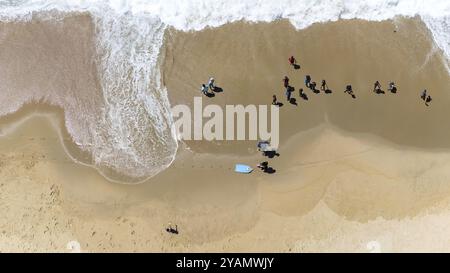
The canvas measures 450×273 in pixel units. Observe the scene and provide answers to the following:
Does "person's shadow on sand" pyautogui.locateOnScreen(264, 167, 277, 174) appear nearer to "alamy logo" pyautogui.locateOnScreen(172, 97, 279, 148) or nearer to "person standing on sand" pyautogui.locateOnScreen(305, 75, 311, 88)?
"alamy logo" pyautogui.locateOnScreen(172, 97, 279, 148)

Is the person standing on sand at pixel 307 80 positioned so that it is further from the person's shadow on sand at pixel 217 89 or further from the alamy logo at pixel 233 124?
the person's shadow on sand at pixel 217 89

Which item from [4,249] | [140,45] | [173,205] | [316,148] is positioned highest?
[140,45]

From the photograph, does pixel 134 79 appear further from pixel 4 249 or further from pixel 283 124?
pixel 4 249

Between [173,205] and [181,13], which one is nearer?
[173,205]

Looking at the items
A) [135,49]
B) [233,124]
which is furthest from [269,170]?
[135,49]

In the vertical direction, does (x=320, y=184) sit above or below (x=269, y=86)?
below

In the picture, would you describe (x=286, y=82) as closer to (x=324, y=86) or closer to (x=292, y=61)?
(x=292, y=61)

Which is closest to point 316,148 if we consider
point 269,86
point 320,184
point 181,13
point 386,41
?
point 320,184
